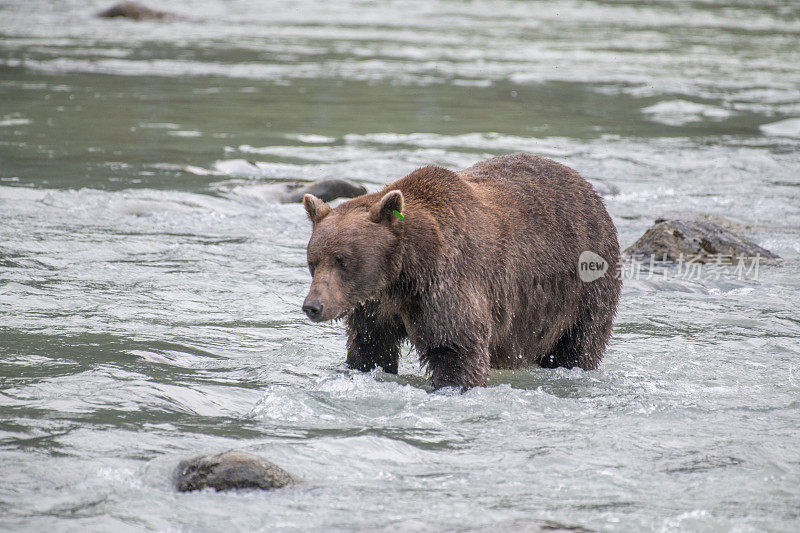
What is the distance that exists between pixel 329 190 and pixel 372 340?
6.05 metres

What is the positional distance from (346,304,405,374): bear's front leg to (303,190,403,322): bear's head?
14.3 inches

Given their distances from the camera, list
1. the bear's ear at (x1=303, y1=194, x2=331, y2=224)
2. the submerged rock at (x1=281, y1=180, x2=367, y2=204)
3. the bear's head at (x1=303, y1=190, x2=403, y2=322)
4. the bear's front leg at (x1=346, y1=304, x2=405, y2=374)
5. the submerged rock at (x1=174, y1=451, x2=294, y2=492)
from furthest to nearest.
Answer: the submerged rock at (x1=281, y1=180, x2=367, y2=204), the bear's front leg at (x1=346, y1=304, x2=405, y2=374), the bear's ear at (x1=303, y1=194, x2=331, y2=224), the bear's head at (x1=303, y1=190, x2=403, y2=322), the submerged rock at (x1=174, y1=451, x2=294, y2=492)

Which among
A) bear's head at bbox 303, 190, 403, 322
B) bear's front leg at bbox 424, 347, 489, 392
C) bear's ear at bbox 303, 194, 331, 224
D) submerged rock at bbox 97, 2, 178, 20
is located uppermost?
submerged rock at bbox 97, 2, 178, 20

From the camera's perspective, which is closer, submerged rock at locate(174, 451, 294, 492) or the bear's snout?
submerged rock at locate(174, 451, 294, 492)

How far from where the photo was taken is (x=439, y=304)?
19.6 ft

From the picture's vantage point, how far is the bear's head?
5.71m

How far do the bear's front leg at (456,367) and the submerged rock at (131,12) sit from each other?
98.3 ft

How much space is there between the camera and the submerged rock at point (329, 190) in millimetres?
12195

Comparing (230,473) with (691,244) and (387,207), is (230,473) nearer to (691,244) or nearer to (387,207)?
(387,207)

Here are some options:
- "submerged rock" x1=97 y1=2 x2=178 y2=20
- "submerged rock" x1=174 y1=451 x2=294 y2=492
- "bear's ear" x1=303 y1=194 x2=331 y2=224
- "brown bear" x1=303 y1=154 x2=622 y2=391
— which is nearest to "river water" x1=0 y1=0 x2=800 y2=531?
"submerged rock" x1=174 y1=451 x2=294 y2=492

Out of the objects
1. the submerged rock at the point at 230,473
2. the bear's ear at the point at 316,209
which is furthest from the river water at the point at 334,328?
the bear's ear at the point at 316,209

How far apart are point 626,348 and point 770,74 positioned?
57.5 ft

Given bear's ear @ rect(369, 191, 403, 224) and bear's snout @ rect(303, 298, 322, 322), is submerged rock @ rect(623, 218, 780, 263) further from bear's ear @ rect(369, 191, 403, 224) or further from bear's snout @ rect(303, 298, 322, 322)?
bear's snout @ rect(303, 298, 322, 322)

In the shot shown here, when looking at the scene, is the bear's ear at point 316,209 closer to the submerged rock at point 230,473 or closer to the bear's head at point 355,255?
the bear's head at point 355,255
